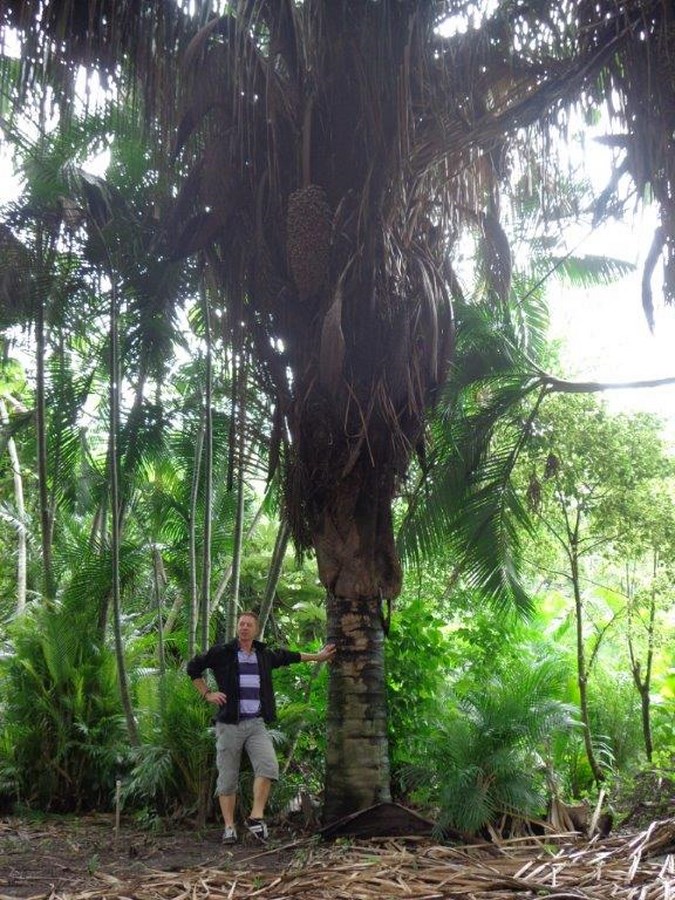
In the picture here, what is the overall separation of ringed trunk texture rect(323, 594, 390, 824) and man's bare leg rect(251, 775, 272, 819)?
0.51 metres

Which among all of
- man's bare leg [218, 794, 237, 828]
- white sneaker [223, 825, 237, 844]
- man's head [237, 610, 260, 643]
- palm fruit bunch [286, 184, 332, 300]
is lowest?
white sneaker [223, 825, 237, 844]

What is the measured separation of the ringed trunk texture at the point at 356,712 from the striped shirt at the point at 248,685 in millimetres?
644

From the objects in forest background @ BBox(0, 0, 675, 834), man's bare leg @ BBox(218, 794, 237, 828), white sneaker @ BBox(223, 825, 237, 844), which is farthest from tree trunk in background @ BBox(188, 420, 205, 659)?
white sneaker @ BBox(223, 825, 237, 844)

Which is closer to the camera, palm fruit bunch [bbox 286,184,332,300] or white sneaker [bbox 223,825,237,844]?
palm fruit bunch [bbox 286,184,332,300]

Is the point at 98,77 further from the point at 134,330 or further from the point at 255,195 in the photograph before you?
the point at 134,330

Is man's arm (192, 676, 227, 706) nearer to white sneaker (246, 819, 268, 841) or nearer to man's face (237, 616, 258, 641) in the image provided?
man's face (237, 616, 258, 641)

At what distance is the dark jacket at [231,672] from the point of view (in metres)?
7.64

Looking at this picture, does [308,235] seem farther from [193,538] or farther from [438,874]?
[193,538]

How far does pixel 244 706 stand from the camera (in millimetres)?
7637

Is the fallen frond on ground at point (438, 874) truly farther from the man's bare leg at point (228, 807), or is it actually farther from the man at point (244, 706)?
the man at point (244, 706)

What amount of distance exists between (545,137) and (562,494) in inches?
161

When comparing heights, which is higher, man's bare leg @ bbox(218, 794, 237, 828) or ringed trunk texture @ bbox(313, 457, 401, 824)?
ringed trunk texture @ bbox(313, 457, 401, 824)

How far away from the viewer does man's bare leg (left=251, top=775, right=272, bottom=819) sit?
732 centimetres

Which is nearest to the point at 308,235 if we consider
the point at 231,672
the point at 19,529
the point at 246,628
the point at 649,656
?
the point at 246,628
